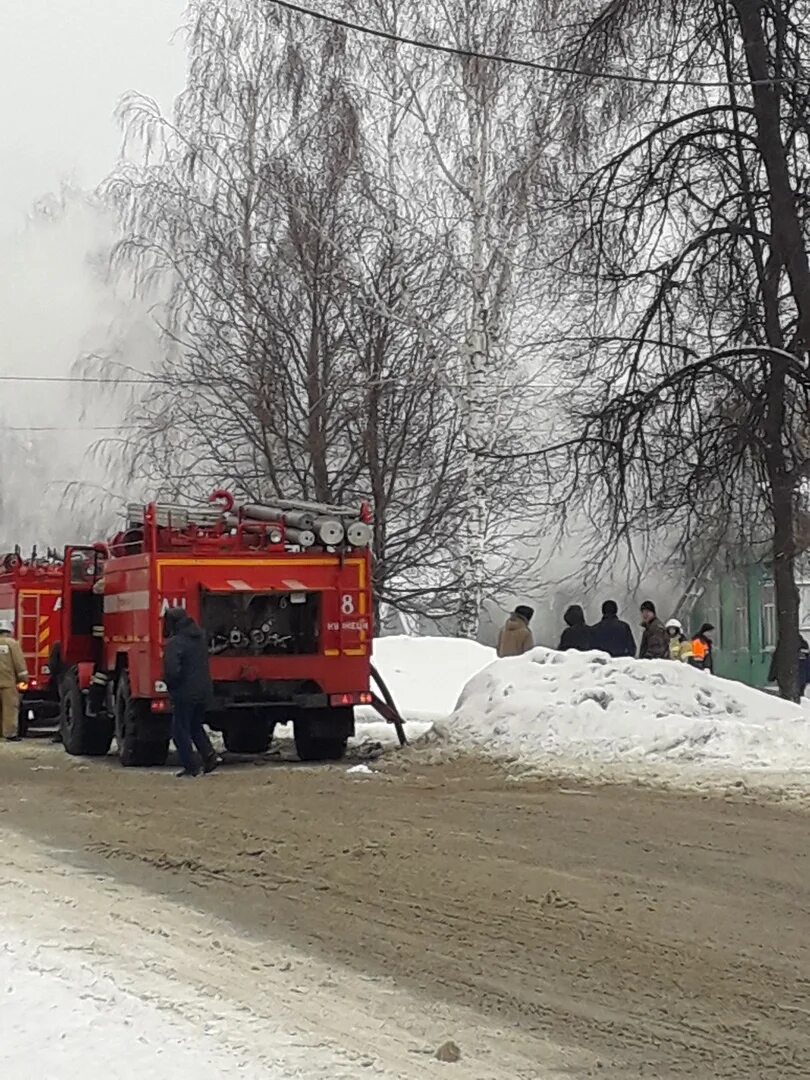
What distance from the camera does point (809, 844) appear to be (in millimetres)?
10969

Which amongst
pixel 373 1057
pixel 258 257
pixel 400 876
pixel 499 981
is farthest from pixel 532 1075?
pixel 258 257

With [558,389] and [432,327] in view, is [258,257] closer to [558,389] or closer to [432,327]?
[432,327]

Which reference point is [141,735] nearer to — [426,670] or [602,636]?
[602,636]

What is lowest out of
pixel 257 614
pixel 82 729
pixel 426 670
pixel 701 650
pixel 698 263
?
pixel 82 729

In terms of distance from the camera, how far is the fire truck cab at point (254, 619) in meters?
17.1

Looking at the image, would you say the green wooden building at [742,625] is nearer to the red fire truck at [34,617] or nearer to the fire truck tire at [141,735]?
the red fire truck at [34,617]

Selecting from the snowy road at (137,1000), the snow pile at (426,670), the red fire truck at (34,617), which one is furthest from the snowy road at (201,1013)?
the snow pile at (426,670)

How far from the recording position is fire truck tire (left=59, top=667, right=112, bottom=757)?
765 inches

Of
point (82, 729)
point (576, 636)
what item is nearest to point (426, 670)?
Answer: point (576, 636)

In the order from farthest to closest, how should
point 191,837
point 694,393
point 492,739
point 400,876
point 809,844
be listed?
point 694,393 → point 492,739 → point 191,837 → point 809,844 → point 400,876

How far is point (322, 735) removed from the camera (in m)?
17.7

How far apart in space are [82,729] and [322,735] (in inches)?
133

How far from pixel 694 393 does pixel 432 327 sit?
11.2m

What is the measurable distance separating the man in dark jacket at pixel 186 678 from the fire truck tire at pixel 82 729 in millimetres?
3271
